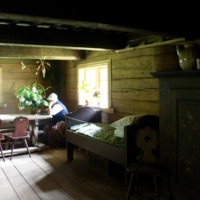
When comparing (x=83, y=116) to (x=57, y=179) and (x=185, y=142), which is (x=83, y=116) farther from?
(x=185, y=142)

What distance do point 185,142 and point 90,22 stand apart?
147cm

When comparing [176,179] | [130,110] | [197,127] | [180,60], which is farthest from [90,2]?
[130,110]

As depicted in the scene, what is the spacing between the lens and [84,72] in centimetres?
625

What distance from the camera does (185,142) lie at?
2.74 metres

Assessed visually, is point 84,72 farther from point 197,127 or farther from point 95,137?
point 197,127

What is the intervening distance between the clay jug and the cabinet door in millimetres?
251

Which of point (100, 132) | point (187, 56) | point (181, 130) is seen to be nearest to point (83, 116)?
point (100, 132)

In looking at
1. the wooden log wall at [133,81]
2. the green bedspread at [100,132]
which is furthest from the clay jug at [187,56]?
the green bedspread at [100,132]

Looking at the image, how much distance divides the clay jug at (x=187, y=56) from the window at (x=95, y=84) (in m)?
2.36

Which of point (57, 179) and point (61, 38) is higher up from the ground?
point (61, 38)

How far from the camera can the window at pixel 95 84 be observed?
17.5 feet

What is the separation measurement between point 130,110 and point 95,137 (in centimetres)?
88

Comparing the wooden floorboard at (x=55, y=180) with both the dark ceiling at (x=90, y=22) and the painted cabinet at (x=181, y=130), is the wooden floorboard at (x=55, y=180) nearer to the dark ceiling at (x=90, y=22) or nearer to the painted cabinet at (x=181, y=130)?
the painted cabinet at (x=181, y=130)

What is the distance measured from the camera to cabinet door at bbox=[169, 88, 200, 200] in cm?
262
